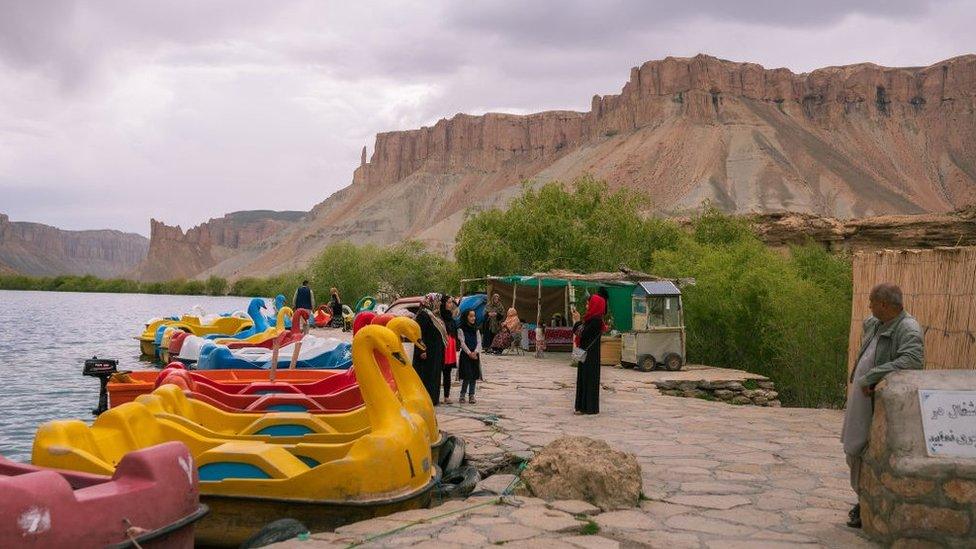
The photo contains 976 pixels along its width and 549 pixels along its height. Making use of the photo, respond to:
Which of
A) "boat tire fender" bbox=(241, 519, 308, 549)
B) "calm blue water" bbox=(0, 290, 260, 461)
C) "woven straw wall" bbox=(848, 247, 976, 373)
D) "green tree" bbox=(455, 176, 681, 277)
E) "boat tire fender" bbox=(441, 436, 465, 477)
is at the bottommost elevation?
"calm blue water" bbox=(0, 290, 260, 461)

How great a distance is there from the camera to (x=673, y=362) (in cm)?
1767

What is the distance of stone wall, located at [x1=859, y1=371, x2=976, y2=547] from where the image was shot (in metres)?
4.96

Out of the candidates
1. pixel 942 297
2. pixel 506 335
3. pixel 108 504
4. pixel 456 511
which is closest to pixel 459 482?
pixel 456 511

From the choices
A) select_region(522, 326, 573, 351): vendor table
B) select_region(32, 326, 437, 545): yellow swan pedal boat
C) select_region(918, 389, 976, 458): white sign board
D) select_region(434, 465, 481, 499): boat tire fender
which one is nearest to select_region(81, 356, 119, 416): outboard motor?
select_region(32, 326, 437, 545): yellow swan pedal boat

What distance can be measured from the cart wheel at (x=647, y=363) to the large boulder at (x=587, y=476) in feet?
36.2

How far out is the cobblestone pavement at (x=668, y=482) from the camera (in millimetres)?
5652

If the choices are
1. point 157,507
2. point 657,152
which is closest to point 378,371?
point 157,507

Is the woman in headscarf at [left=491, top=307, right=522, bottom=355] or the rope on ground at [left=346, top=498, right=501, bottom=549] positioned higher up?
the woman in headscarf at [left=491, top=307, right=522, bottom=355]

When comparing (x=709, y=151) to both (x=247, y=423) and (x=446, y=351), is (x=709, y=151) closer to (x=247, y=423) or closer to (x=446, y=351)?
(x=446, y=351)

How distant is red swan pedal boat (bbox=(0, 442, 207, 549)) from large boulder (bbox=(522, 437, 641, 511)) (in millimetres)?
2544

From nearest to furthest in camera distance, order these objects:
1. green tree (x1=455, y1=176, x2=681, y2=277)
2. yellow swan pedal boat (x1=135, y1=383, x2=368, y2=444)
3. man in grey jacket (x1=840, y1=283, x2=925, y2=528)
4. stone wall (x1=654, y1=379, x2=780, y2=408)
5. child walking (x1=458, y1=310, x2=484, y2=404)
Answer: man in grey jacket (x1=840, y1=283, x2=925, y2=528), yellow swan pedal boat (x1=135, y1=383, x2=368, y2=444), child walking (x1=458, y1=310, x2=484, y2=404), stone wall (x1=654, y1=379, x2=780, y2=408), green tree (x1=455, y1=176, x2=681, y2=277)

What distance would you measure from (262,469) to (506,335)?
52.2 feet

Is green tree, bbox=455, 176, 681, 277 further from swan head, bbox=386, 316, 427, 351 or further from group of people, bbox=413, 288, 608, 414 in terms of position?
swan head, bbox=386, 316, 427, 351

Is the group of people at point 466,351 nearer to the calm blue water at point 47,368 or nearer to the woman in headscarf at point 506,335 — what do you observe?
the calm blue water at point 47,368
